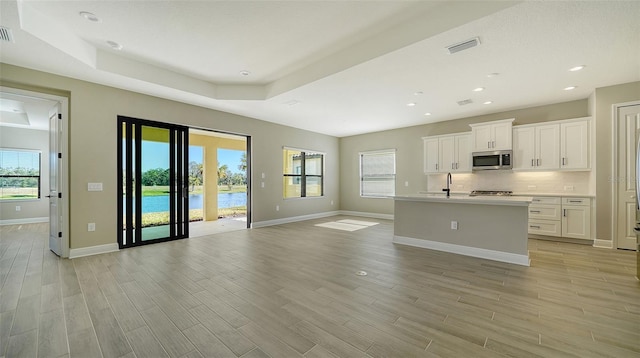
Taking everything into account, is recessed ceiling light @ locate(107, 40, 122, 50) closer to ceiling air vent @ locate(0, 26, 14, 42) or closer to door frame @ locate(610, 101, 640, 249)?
ceiling air vent @ locate(0, 26, 14, 42)

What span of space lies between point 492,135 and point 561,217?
2.05 m

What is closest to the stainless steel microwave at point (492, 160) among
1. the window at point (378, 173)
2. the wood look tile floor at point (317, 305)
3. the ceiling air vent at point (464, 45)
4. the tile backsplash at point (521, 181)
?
the tile backsplash at point (521, 181)

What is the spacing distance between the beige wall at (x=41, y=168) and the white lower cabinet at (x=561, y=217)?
1310 centimetres

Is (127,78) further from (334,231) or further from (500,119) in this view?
(500,119)

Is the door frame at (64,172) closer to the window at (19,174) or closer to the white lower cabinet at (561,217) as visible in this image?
the window at (19,174)

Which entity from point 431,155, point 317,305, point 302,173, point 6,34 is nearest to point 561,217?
point 431,155

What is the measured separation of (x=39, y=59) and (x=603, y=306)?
711cm

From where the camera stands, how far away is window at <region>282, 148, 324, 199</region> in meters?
7.82

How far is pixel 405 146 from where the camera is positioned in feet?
24.7

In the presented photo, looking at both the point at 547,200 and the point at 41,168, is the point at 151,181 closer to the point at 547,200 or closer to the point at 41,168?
the point at 41,168

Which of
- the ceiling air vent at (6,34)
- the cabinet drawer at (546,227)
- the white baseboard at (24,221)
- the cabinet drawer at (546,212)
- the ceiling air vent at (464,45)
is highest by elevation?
the ceiling air vent at (6,34)

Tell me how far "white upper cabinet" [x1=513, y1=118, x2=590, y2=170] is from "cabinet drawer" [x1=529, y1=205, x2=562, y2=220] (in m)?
0.79

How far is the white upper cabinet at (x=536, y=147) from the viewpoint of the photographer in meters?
5.05

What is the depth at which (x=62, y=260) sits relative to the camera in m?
3.82
